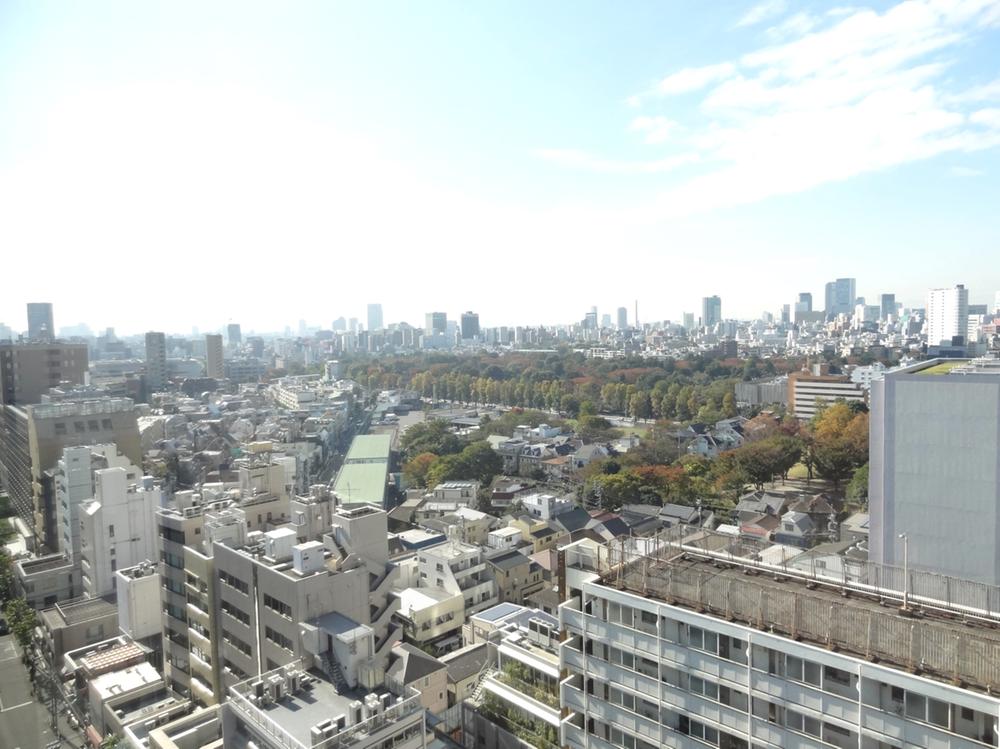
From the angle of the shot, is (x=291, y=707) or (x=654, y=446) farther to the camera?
(x=654, y=446)

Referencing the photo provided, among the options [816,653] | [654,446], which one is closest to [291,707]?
[816,653]

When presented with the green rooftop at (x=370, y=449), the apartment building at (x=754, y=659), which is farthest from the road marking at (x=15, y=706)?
the green rooftop at (x=370, y=449)

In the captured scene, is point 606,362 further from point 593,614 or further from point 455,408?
point 593,614

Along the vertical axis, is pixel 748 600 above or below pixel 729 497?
above

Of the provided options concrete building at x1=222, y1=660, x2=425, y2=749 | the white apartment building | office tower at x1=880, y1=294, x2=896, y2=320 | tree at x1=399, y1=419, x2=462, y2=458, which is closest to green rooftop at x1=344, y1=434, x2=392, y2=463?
tree at x1=399, y1=419, x2=462, y2=458

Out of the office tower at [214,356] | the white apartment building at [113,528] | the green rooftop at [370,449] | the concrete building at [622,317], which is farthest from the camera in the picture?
the concrete building at [622,317]

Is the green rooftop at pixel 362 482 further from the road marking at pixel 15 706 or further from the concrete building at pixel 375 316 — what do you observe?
the concrete building at pixel 375 316

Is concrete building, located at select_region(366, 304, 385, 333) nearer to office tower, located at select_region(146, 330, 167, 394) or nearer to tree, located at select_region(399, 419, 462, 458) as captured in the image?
office tower, located at select_region(146, 330, 167, 394)
